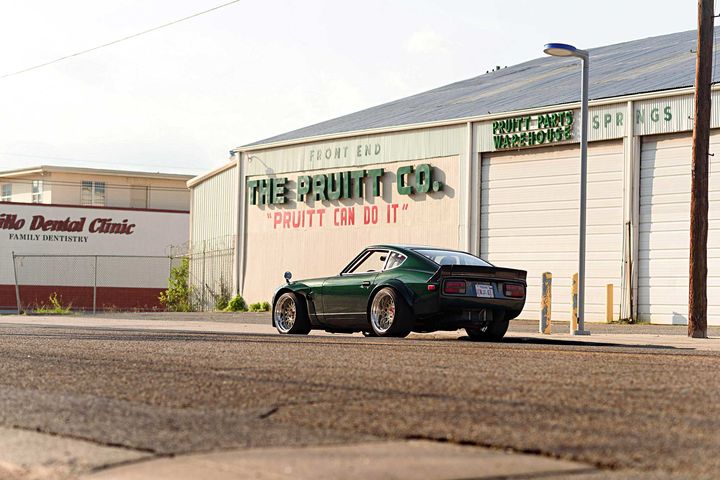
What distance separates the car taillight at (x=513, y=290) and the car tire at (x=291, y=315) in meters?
3.33

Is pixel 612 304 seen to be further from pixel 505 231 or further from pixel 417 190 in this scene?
pixel 417 190

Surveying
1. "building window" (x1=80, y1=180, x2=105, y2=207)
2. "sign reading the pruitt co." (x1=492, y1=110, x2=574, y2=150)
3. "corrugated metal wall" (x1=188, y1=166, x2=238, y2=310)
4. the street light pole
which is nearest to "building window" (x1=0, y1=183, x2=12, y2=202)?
"building window" (x1=80, y1=180, x2=105, y2=207)

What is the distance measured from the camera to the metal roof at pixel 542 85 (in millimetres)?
29219

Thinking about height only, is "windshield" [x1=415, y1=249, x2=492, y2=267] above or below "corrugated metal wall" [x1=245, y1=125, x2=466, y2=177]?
below

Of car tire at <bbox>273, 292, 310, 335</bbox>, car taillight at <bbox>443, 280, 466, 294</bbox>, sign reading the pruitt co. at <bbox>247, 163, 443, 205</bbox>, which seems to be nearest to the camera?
car taillight at <bbox>443, 280, 466, 294</bbox>

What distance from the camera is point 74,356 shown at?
11.6 metres

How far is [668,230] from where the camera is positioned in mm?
26859

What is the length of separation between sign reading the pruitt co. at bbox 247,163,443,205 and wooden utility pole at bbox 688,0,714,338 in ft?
44.3

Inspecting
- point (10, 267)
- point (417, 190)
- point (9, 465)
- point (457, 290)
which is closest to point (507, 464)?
point (9, 465)

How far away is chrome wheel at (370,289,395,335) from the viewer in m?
15.9

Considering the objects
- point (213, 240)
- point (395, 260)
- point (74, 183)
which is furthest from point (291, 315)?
point (74, 183)

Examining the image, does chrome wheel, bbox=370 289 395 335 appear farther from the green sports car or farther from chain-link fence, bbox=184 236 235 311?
chain-link fence, bbox=184 236 235 311

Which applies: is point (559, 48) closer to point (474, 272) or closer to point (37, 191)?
point (474, 272)

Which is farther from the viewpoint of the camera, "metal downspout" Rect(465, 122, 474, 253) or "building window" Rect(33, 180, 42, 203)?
"building window" Rect(33, 180, 42, 203)
